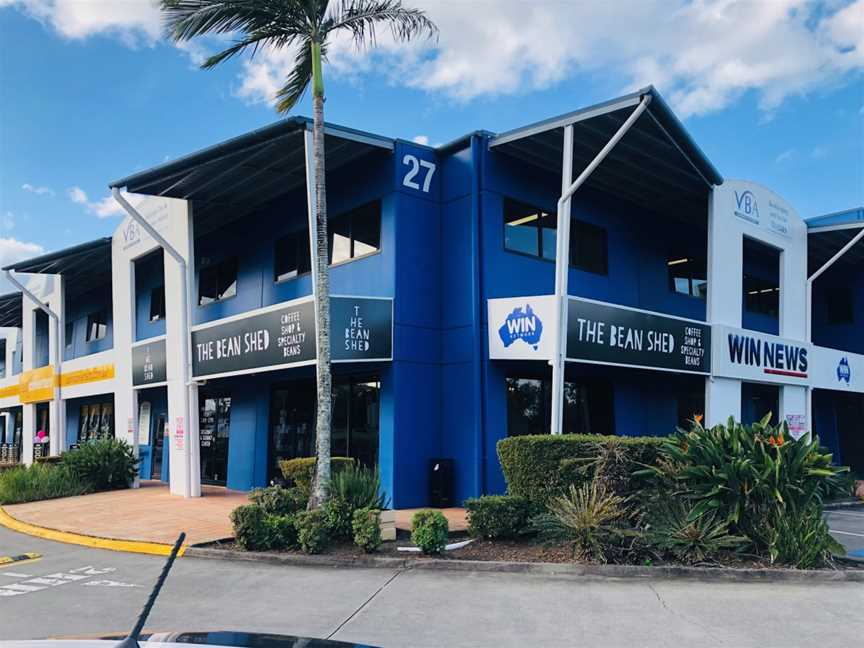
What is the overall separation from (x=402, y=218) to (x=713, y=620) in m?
9.81

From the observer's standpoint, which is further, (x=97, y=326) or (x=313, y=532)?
Result: (x=97, y=326)

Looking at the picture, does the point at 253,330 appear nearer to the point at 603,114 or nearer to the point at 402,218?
the point at 402,218

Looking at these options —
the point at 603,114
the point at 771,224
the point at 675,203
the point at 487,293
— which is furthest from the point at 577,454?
the point at 771,224

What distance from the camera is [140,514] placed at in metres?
14.7

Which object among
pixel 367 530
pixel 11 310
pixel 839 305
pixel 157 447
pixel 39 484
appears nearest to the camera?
pixel 367 530

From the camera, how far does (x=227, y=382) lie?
2066cm

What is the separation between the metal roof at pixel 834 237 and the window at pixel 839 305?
49.3 inches

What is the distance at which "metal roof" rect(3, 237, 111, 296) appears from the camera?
2288cm

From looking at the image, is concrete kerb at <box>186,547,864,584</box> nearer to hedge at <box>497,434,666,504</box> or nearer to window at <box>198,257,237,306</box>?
hedge at <box>497,434,666,504</box>

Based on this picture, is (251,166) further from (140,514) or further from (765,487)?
(765,487)

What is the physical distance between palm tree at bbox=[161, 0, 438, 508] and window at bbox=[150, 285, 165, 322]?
1382 centimetres

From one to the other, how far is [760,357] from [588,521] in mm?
10968

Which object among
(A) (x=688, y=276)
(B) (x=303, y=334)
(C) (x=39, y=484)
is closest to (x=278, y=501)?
(B) (x=303, y=334)

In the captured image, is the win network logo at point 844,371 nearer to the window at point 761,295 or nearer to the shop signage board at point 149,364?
the window at point 761,295
